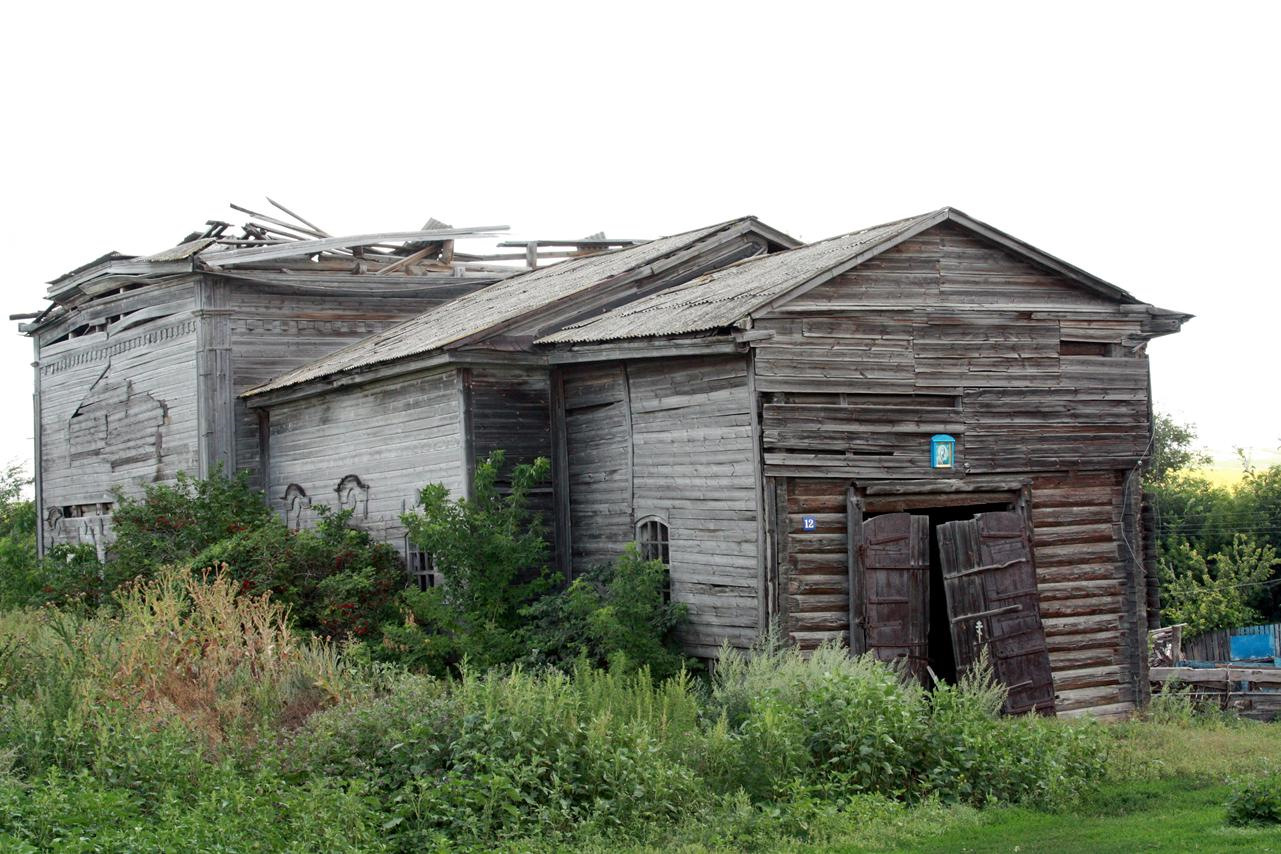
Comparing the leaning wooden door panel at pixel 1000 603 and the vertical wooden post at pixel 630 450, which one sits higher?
the vertical wooden post at pixel 630 450

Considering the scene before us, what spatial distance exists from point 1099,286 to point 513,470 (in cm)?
729

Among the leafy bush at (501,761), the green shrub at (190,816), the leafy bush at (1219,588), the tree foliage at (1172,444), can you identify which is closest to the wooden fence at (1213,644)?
the leafy bush at (1219,588)

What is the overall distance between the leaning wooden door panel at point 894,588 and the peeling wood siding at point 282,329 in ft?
36.8

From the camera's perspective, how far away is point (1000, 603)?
15250 mm

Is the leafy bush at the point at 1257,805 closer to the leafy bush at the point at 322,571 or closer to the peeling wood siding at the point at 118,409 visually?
the leafy bush at the point at 322,571

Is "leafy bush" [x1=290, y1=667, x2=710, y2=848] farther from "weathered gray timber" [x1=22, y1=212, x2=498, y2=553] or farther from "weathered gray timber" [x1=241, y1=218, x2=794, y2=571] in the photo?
"weathered gray timber" [x1=22, y1=212, x2=498, y2=553]

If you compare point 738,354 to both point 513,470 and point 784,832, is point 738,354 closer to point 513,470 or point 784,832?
point 513,470

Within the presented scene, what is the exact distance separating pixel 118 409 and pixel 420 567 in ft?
29.6

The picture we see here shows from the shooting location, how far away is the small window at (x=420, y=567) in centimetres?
1845

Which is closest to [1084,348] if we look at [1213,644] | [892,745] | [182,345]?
[892,745]

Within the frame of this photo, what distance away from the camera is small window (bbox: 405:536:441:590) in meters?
18.5

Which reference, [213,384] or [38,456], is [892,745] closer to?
[213,384]

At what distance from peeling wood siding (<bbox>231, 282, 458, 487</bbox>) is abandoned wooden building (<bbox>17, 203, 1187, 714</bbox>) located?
4068 millimetres

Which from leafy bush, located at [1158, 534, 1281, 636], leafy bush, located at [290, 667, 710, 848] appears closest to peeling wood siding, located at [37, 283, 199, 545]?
leafy bush, located at [290, 667, 710, 848]
